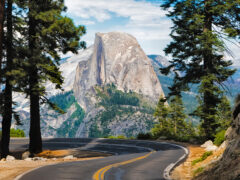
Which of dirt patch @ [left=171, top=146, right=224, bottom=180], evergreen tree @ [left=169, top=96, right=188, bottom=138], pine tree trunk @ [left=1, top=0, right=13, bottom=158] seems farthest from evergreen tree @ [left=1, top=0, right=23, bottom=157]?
evergreen tree @ [left=169, top=96, right=188, bottom=138]

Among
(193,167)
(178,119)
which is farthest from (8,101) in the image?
(178,119)

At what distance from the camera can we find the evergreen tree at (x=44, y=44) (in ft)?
70.1

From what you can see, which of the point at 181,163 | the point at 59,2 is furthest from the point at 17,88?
the point at 181,163

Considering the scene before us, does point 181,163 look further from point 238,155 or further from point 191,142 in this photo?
point 191,142

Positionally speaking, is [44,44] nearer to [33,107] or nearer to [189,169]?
[33,107]

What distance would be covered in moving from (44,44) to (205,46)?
12.4m

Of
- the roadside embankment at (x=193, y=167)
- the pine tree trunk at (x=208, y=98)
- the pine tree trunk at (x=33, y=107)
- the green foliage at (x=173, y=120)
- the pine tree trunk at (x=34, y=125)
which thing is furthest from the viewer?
the green foliage at (x=173, y=120)

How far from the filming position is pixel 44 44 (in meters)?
22.6

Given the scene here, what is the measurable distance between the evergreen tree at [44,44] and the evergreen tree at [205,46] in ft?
31.1

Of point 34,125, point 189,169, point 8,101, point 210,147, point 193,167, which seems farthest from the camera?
point 34,125

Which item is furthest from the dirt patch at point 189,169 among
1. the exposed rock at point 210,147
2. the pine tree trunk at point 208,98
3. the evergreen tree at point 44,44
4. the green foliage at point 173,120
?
the green foliage at point 173,120

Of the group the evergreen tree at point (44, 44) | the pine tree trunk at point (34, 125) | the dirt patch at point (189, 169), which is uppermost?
the evergreen tree at point (44, 44)

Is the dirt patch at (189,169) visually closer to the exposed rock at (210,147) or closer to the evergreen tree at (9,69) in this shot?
the exposed rock at (210,147)

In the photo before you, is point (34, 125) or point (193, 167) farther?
point (34, 125)
